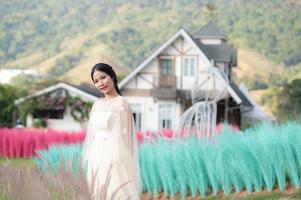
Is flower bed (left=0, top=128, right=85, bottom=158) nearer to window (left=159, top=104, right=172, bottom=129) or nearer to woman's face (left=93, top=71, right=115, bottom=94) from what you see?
window (left=159, top=104, right=172, bottom=129)

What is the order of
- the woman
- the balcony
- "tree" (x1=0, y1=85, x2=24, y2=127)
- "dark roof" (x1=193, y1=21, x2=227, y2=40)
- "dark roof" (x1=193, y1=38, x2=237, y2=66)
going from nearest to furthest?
1. the woman
2. the balcony
3. "dark roof" (x1=193, y1=38, x2=237, y2=66)
4. "tree" (x1=0, y1=85, x2=24, y2=127)
5. "dark roof" (x1=193, y1=21, x2=227, y2=40)

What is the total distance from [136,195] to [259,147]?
4.57m

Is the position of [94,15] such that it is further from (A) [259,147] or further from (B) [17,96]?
(A) [259,147]

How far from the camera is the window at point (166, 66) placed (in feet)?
131

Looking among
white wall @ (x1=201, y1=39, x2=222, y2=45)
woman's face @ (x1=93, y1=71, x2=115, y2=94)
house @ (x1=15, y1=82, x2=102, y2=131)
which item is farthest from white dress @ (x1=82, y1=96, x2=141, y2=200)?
white wall @ (x1=201, y1=39, x2=222, y2=45)

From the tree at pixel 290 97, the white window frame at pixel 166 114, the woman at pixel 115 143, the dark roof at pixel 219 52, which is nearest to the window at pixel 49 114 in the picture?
the white window frame at pixel 166 114

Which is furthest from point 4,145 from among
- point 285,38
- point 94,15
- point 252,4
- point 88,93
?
point 94,15

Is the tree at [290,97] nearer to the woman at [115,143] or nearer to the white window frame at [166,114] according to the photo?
the white window frame at [166,114]

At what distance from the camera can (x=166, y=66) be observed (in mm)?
40188

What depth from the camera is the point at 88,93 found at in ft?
145

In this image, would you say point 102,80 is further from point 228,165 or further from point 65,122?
point 65,122

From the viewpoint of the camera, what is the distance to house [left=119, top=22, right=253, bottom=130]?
39.6 meters

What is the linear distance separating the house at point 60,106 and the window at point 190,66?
5545mm

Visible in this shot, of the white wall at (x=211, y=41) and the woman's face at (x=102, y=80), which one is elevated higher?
the white wall at (x=211, y=41)
